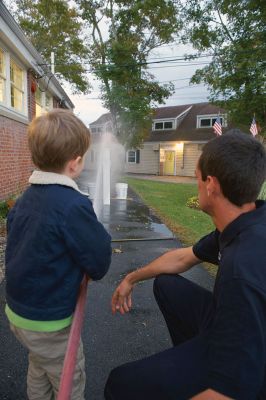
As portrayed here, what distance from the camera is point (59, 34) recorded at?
73.5ft

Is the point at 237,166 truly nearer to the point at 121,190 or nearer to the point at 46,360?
the point at 46,360

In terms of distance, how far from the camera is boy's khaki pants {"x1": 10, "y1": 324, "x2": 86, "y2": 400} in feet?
5.37

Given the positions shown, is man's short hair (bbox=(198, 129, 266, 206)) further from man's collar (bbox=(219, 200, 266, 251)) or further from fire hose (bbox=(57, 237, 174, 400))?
fire hose (bbox=(57, 237, 174, 400))

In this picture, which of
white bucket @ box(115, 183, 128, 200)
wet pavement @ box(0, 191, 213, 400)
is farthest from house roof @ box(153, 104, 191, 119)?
wet pavement @ box(0, 191, 213, 400)

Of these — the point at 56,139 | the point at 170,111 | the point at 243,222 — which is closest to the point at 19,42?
the point at 56,139

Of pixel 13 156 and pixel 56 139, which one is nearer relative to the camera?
pixel 56 139

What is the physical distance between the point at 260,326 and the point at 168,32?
24.3 metres

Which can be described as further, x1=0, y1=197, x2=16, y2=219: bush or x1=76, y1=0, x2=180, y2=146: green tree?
x1=76, y1=0, x2=180, y2=146: green tree

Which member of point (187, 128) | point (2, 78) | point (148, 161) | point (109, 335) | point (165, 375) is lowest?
point (109, 335)

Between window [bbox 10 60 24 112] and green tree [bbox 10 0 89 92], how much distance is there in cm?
1240

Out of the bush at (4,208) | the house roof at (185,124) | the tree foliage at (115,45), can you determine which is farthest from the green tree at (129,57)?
the bush at (4,208)

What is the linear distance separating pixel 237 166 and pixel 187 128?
3026 centimetres

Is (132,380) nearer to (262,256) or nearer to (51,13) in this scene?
(262,256)

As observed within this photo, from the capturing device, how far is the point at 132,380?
1420 mm
